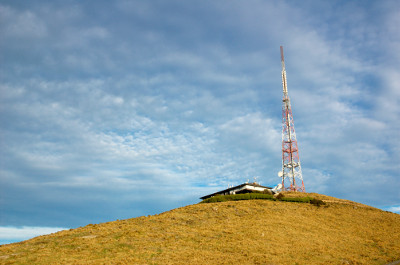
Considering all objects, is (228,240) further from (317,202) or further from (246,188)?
(246,188)

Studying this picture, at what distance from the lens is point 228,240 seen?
24000 mm

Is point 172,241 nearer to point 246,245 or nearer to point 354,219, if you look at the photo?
point 246,245

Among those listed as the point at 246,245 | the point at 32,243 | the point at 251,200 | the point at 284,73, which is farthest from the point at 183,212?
the point at 284,73

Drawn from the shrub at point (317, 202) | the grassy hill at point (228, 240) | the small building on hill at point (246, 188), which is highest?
the small building on hill at point (246, 188)

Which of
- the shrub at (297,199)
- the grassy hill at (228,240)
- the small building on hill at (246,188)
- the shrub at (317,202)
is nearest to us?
the grassy hill at (228,240)

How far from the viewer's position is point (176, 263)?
18750 mm

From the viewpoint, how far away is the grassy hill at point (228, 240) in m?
20.3

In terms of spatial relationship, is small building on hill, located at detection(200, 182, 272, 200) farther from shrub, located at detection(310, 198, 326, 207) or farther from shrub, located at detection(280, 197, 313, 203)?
shrub, located at detection(310, 198, 326, 207)

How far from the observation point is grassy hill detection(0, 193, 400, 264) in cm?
2034

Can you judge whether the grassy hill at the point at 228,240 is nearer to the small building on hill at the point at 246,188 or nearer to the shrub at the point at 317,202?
the shrub at the point at 317,202

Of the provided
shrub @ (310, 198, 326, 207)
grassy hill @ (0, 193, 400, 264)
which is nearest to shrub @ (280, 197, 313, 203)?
shrub @ (310, 198, 326, 207)

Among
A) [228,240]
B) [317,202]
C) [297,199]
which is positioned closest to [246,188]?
[297,199]

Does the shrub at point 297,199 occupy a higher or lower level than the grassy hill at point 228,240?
higher

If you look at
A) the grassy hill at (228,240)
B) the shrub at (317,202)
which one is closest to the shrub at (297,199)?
the shrub at (317,202)
